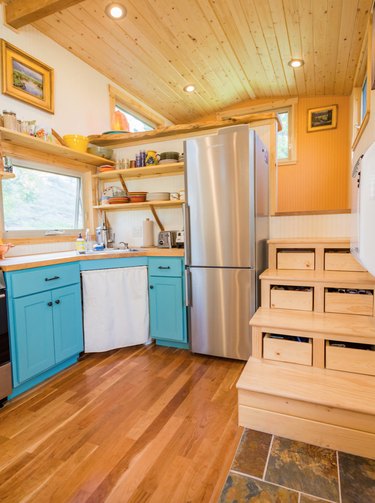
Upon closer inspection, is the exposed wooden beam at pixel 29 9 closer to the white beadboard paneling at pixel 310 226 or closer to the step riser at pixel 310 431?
the white beadboard paneling at pixel 310 226

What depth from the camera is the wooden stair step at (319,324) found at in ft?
5.54

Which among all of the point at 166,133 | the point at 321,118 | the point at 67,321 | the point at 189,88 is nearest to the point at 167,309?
the point at 67,321

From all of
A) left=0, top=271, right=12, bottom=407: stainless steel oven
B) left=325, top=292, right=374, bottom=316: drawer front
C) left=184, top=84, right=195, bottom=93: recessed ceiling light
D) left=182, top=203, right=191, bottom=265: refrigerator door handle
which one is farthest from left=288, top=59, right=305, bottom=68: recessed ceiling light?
left=0, top=271, right=12, bottom=407: stainless steel oven

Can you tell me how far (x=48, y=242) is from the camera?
2.84 metres

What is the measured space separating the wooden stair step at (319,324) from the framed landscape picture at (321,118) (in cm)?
338

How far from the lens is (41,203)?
2.88 metres

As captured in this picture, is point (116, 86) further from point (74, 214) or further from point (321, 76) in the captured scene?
point (321, 76)

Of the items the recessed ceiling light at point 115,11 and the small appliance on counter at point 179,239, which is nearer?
the recessed ceiling light at point 115,11

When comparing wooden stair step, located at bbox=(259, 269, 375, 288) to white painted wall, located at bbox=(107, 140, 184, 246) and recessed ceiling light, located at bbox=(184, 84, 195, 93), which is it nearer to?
white painted wall, located at bbox=(107, 140, 184, 246)

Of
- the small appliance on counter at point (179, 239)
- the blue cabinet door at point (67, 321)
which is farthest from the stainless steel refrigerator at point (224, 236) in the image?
the blue cabinet door at point (67, 321)

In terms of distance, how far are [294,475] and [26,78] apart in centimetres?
336

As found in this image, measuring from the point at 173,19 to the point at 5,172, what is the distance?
6.60 ft

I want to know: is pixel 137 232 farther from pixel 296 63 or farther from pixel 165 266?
pixel 296 63

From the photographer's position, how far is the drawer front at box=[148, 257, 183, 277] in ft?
8.69
